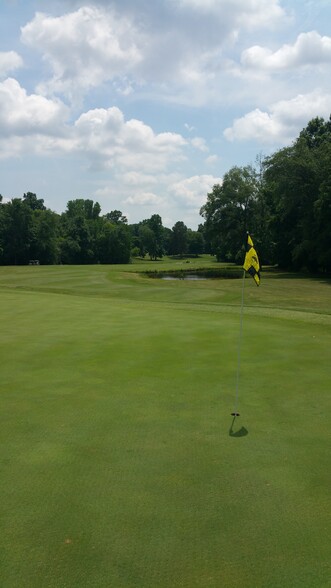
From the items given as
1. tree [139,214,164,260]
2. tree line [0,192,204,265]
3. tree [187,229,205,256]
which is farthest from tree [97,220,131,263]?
tree [187,229,205,256]

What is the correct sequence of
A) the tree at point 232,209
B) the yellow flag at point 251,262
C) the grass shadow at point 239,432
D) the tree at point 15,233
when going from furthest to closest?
the tree at point 15,233 → the tree at point 232,209 → the yellow flag at point 251,262 → the grass shadow at point 239,432

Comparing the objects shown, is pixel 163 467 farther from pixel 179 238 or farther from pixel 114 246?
pixel 179 238

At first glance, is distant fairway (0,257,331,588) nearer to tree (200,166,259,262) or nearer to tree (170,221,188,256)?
tree (200,166,259,262)

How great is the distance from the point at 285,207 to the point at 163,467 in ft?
181

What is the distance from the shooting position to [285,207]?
2274 inches

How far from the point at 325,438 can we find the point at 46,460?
3.65 metres

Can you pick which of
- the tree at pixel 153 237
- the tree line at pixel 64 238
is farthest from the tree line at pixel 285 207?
the tree at pixel 153 237

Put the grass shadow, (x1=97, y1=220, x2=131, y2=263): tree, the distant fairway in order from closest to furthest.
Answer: the distant fairway → the grass shadow → (x1=97, y1=220, x2=131, y2=263): tree

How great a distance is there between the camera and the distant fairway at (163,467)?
4027 mm

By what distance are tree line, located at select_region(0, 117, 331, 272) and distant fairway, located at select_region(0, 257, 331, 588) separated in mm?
42843

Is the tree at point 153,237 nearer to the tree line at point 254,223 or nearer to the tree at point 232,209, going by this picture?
the tree line at point 254,223

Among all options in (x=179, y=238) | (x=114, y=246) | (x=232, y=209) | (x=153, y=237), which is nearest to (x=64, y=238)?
(x=114, y=246)

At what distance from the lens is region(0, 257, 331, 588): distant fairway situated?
13.2 ft

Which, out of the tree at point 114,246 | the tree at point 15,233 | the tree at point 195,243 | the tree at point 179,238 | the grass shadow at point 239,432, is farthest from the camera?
the tree at point 195,243
